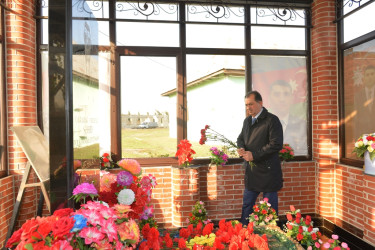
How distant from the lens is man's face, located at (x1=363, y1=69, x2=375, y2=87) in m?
3.60

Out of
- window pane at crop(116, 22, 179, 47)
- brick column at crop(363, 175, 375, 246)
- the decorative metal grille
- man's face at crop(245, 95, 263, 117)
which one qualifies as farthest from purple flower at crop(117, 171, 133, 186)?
the decorative metal grille

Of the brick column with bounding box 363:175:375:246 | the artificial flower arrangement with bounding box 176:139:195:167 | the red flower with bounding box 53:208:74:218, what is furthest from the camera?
the artificial flower arrangement with bounding box 176:139:195:167

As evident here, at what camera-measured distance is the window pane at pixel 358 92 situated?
3.63 m

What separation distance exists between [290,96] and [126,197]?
12.3ft

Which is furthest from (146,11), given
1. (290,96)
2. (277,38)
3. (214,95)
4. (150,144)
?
(290,96)

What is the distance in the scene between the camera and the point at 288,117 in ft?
14.6

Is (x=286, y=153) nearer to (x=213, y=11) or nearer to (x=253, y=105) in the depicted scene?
(x=253, y=105)

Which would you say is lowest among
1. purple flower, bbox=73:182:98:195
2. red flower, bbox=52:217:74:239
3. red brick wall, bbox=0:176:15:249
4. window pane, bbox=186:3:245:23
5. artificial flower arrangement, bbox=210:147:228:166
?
red brick wall, bbox=0:176:15:249

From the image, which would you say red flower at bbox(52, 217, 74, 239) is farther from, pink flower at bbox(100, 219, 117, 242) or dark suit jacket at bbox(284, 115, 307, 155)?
dark suit jacket at bbox(284, 115, 307, 155)

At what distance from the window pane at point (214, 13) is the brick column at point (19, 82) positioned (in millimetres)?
2149

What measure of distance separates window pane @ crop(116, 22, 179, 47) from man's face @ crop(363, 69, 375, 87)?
2586 mm

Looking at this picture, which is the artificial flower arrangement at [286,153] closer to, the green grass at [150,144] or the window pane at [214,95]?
the window pane at [214,95]

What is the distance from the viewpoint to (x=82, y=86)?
1350 mm

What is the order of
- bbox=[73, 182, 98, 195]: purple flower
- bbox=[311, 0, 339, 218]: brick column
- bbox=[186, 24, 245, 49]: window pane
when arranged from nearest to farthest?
bbox=[73, 182, 98, 195]: purple flower < bbox=[311, 0, 339, 218]: brick column < bbox=[186, 24, 245, 49]: window pane
